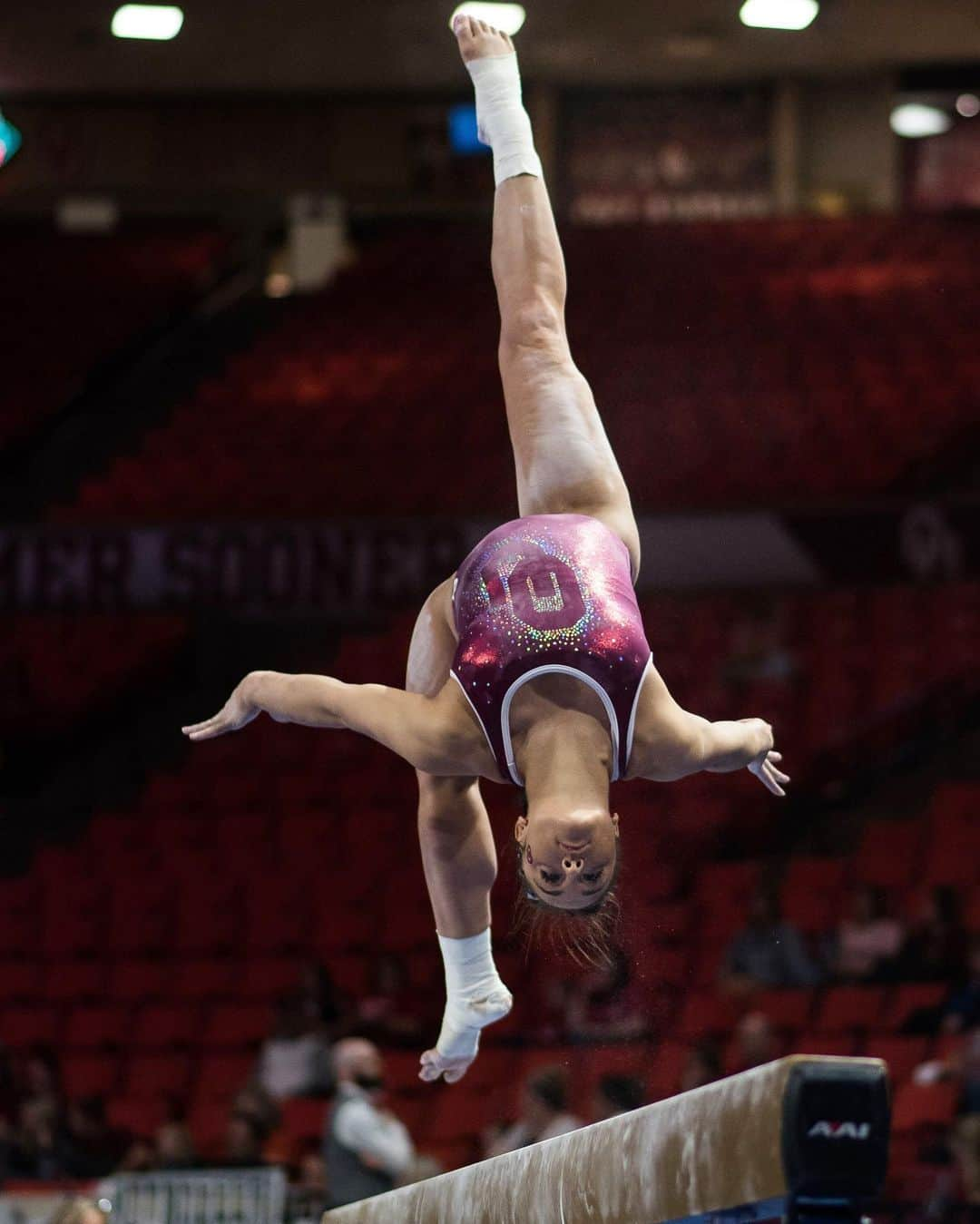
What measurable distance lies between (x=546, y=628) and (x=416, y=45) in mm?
11244

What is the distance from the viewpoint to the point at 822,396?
43.2 feet

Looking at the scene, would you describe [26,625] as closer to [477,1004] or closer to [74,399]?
[74,399]

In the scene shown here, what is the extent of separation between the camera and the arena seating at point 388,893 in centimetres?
792

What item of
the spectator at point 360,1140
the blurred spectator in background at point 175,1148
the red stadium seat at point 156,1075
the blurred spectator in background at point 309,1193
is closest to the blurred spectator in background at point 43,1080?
the red stadium seat at point 156,1075

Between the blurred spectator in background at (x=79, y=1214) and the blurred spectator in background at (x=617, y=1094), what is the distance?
1.69 metres

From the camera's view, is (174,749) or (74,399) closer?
(174,749)

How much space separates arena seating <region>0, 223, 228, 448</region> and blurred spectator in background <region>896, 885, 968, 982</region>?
387 inches

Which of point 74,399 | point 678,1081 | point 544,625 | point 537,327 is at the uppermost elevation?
point 74,399

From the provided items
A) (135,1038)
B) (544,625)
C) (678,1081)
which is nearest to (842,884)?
(678,1081)

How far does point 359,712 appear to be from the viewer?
4211 mm

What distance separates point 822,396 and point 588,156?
15.3ft

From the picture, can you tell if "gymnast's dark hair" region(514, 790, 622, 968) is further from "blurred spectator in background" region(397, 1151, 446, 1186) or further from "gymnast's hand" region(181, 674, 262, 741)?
"blurred spectator in background" region(397, 1151, 446, 1186)

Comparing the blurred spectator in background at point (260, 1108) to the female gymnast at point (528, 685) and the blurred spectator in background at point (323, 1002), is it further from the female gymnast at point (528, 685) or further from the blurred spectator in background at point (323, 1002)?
the female gymnast at point (528, 685)

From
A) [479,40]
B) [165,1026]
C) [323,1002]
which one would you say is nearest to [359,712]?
[479,40]
